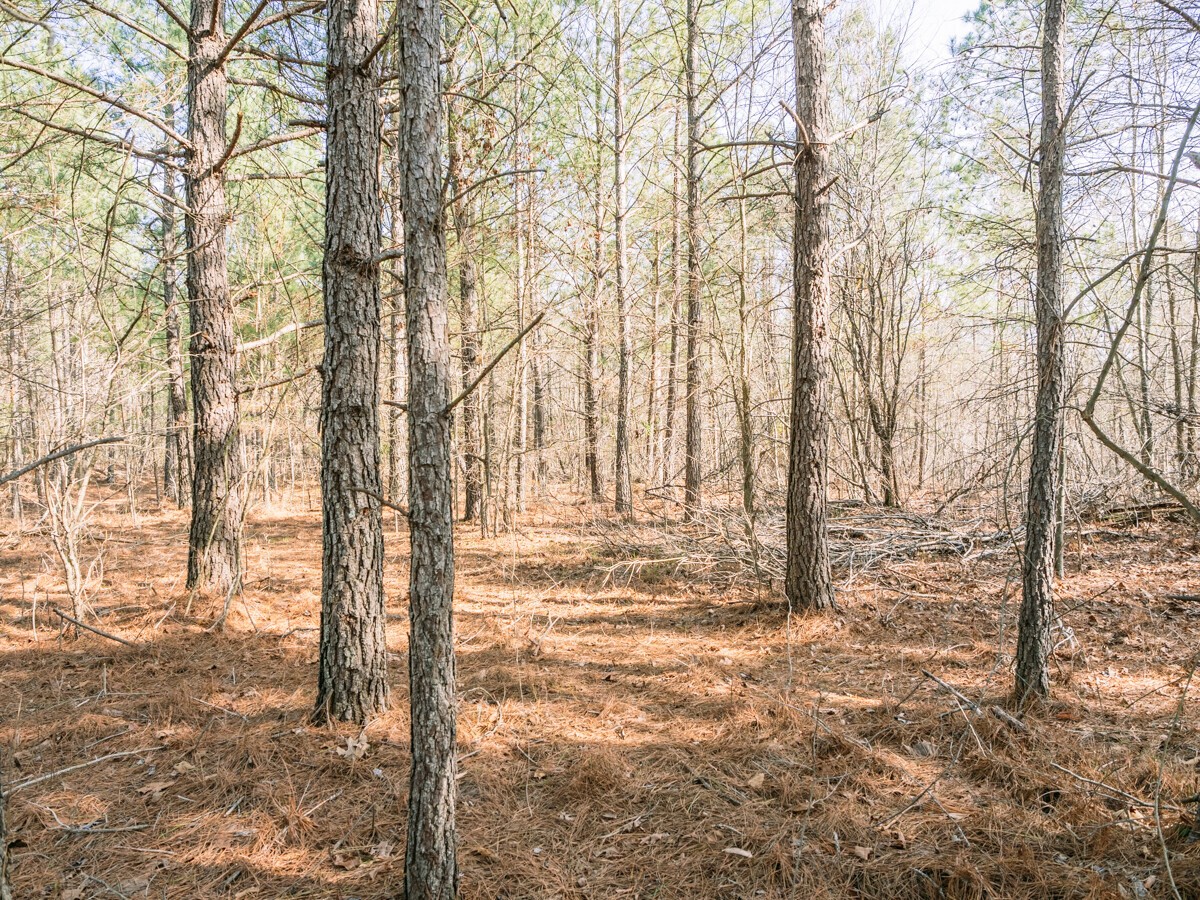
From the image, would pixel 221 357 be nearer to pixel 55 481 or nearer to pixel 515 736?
pixel 55 481

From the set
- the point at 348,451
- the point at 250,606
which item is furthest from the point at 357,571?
the point at 250,606

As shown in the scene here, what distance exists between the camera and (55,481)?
5.57 m

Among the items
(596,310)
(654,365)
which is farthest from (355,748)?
(654,365)

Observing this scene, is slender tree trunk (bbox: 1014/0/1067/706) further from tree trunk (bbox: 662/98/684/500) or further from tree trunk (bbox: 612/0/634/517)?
tree trunk (bbox: 612/0/634/517)

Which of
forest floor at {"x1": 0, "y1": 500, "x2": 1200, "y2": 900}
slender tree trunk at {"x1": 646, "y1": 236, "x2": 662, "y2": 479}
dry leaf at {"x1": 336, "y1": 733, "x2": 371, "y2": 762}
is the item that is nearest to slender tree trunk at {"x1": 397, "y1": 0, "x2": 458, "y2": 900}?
forest floor at {"x1": 0, "y1": 500, "x2": 1200, "y2": 900}

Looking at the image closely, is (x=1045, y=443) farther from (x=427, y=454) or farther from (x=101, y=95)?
(x=101, y=95)

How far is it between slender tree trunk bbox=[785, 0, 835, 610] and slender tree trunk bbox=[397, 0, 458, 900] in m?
3.73

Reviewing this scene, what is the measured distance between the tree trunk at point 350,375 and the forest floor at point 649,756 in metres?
0.39

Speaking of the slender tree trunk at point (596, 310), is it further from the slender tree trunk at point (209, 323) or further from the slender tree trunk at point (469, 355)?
the slender tree trunk at point (209, 323)

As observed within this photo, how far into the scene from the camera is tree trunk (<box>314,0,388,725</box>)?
12.4 ft

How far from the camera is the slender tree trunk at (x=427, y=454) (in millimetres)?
2271

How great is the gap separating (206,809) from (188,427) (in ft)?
12.1

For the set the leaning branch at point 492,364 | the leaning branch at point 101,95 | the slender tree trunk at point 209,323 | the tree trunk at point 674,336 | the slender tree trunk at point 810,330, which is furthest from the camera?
the tree trunk at point 674,336

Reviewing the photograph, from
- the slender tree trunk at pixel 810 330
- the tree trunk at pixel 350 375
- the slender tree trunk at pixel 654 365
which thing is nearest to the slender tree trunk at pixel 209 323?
the tree trunk at pixel 350 375
